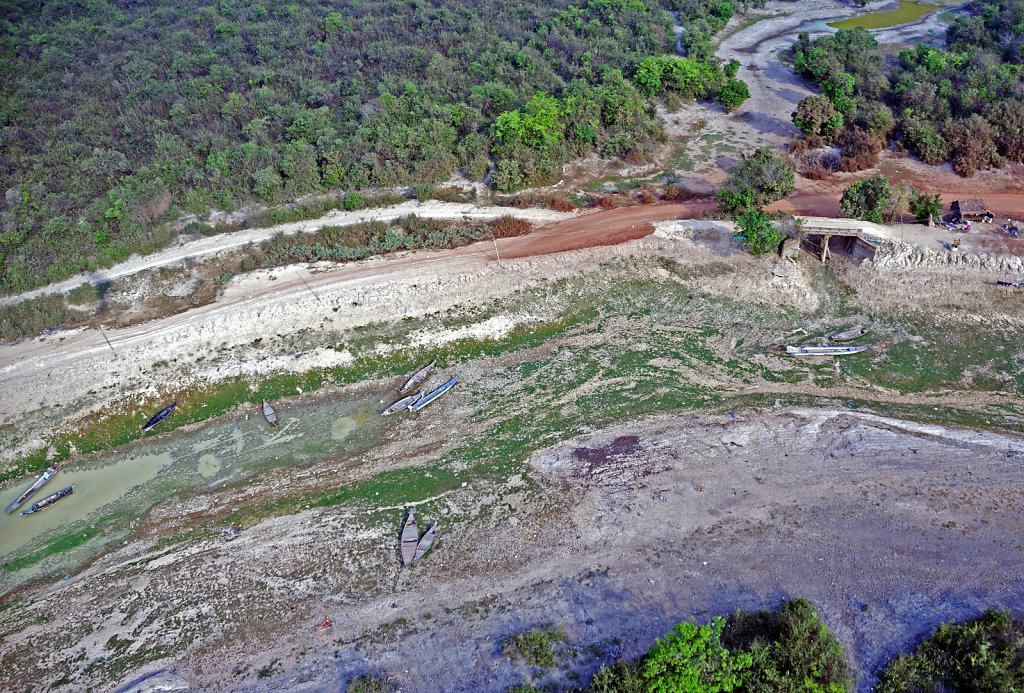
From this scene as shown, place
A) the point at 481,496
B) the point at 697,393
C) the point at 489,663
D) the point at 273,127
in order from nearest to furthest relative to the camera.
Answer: the point at 489,663
the point at 481,496
the point at 697,393
the point at 273,127

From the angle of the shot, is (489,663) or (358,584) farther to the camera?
(358,584)

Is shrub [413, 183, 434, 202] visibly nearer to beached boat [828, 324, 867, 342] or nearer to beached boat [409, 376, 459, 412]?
beached boat [409, 376, 459, 412]

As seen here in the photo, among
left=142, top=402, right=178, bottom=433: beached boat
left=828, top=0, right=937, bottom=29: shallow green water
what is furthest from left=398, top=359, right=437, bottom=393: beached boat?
left=828, top=0, right=937, bottom=29: shallow green water

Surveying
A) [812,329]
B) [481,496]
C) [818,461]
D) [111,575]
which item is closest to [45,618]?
[111,575]

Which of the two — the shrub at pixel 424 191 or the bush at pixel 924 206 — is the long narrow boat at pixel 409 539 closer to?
the shrub at pixel 424 191

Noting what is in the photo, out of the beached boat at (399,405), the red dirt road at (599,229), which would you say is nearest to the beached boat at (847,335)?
the red dirt road at (599,229)

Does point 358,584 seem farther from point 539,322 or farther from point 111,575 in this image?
point 539,322

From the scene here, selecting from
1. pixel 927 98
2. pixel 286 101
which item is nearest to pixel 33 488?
pixel 286 101

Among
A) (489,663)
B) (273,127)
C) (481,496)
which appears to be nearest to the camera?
(489,663)
